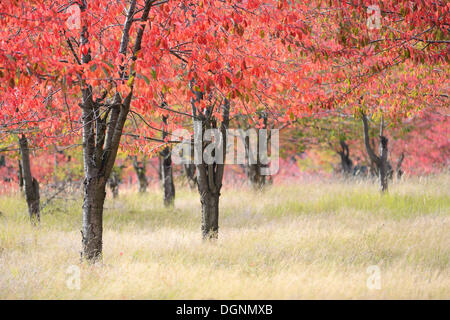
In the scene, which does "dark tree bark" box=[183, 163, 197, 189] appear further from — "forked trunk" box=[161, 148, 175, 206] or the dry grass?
the dry grass

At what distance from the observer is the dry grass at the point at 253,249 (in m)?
6.85

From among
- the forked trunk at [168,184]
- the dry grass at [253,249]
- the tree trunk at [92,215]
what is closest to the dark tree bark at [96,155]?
the tree trunk at [92,215]

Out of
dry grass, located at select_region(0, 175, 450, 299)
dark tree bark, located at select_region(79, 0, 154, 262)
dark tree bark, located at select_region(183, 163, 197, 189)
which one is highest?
dark tree bark, located at select_region(79, 0, 154, 262)

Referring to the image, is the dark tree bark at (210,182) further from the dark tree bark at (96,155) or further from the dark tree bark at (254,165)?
the dark tree bark at (254,165)

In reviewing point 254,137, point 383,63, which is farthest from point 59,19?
point 254,137

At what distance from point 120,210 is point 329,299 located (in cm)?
1125

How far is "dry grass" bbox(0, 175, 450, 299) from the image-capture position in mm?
6848

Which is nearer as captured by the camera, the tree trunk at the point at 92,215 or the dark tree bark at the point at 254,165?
the tree trunk at the point at 92,215

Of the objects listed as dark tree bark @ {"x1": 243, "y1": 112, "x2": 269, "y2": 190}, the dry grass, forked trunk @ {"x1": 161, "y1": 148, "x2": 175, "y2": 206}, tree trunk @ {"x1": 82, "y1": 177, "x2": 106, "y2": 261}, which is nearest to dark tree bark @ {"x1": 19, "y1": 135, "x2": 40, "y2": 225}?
the dry grass

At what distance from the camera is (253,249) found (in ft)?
32.1

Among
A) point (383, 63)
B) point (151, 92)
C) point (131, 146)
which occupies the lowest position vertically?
point (131, 146)

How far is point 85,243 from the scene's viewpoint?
804cm

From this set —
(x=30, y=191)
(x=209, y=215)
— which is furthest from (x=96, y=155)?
(x=30, y=191)
